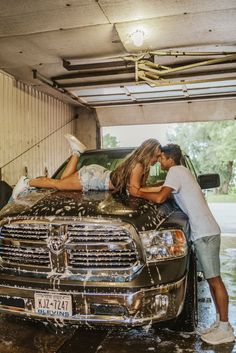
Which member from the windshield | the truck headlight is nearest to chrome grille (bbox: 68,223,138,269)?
the truck headlight

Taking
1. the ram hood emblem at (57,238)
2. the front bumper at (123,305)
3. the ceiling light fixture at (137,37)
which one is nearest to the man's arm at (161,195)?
the front bumper at (123,305)

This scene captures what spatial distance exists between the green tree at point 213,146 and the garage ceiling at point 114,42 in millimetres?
20175

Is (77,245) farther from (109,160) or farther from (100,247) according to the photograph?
(109,160)

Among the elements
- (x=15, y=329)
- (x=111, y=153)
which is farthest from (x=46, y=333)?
(x=111, y=153)

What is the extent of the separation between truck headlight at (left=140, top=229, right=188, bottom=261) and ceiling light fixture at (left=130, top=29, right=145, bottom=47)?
11.5ft

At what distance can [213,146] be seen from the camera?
98.3 feet

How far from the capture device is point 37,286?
2.81 meters

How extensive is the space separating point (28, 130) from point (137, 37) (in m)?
3.82

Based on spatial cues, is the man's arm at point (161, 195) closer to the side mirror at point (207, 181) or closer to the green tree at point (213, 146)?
the side mirror at point (207, 181)

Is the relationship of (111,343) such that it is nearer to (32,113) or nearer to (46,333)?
(46,333)

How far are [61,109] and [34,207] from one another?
7.49 meters

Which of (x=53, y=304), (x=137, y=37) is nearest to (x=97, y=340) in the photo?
(x=53, y=304)

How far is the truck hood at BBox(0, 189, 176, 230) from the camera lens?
285 cm

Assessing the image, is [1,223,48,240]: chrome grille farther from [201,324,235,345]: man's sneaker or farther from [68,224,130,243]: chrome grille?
[201,324,235,345]: man's sneaker
